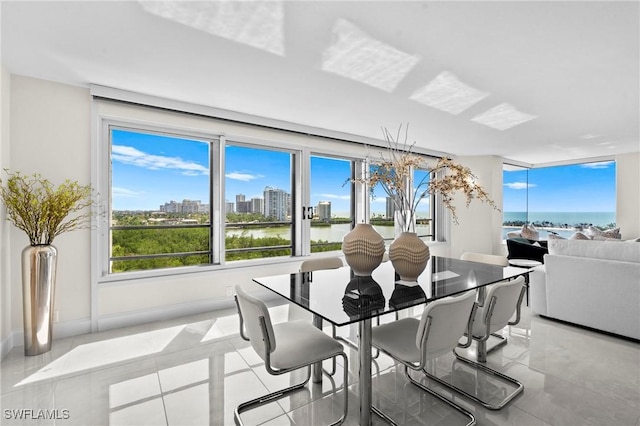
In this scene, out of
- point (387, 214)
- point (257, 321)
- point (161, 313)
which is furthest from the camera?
point (387, 214)

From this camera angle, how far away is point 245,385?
7.22ft

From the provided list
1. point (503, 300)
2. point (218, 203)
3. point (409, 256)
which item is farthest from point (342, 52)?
point (218, 203)

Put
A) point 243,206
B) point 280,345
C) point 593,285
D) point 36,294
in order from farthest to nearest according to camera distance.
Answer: point 243,206
point 593,285
point 36,294
point 280,345

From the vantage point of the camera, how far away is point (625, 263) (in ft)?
9.65

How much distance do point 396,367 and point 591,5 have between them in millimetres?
2731

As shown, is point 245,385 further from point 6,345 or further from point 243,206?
point 243,206

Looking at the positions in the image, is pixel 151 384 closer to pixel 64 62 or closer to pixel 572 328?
pixel 64 62

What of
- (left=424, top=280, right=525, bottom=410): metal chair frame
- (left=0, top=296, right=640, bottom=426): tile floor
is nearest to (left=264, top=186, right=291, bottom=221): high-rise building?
(left=0, top=296, right=640, bottom=426): tile floor

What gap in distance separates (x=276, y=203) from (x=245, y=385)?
285 centimetres

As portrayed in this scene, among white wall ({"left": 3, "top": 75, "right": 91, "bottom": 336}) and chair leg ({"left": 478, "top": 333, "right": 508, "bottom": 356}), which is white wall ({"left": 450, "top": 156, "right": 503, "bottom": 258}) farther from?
white wall ({"left": 3, "top": 75, "right": 91, "bottom": 336})

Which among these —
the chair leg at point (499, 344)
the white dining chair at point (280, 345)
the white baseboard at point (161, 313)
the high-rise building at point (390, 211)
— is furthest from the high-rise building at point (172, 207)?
the high-rise building at point (390, 211)

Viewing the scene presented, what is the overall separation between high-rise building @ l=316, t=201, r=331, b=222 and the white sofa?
3.00 metres

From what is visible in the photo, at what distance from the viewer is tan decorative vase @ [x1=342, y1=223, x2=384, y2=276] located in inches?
86.4

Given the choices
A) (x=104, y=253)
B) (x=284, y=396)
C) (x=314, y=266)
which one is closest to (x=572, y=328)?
(x=314, y=266)
